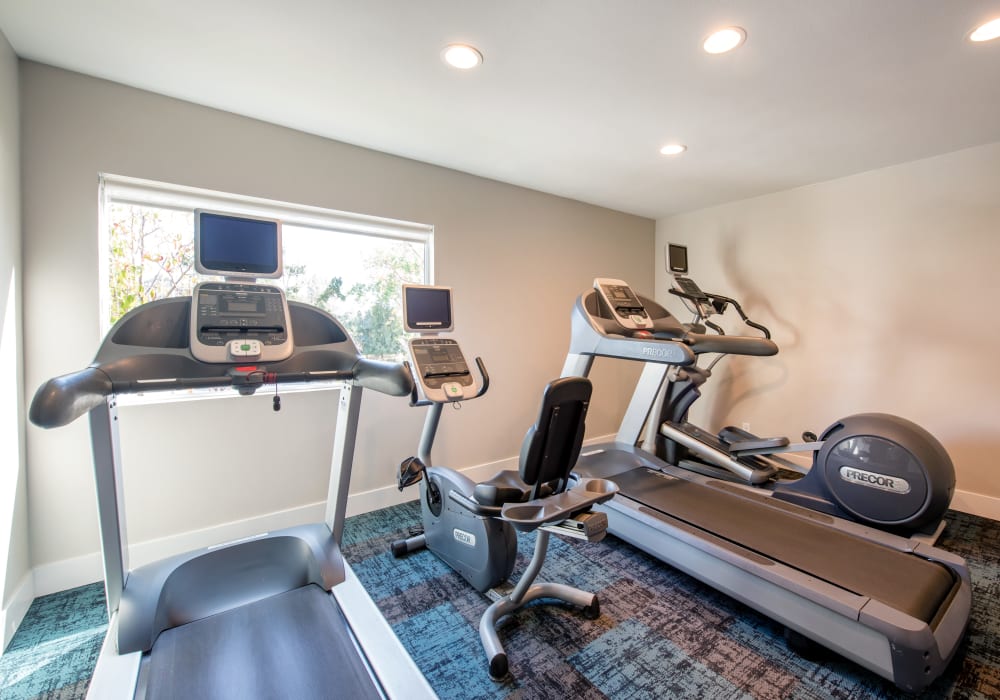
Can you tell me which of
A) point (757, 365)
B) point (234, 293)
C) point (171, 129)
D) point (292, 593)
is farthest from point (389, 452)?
point (757, 365)

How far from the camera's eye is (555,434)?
165 centimetres

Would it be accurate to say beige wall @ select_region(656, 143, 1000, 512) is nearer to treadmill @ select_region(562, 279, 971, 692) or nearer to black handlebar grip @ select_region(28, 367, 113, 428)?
treadmill @ select_region(562, 279, 971, 692)

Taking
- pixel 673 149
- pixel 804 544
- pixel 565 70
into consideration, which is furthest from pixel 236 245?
pixel 804 544

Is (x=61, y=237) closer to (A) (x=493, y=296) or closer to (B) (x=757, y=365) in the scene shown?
(A) (x=493, y=296)

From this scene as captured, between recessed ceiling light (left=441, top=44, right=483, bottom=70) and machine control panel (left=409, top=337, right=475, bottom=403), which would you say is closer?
recessed ceiling light (left=441, top=44, right=483, bottom=70)

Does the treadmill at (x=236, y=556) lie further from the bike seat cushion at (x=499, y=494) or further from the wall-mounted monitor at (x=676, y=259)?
the wall-mounted monitor at (x=676, y=259)

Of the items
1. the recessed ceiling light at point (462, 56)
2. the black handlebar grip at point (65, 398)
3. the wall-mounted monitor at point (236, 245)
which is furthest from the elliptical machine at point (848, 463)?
the black handlebar grip at point (65, 398)

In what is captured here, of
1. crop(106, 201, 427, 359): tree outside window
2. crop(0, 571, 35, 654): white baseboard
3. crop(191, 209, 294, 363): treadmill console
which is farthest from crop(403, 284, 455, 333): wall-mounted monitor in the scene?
crop(0, 571, 35, 654): white baseboard

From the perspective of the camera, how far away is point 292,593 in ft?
5.61

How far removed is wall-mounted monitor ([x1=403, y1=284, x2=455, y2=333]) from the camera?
2348 millimetres

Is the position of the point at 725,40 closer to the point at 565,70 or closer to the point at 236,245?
the point at 565,70

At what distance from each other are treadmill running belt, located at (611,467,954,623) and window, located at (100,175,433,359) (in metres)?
2.11

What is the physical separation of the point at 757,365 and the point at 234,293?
420 centimetres

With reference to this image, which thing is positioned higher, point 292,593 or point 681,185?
point 681,185
